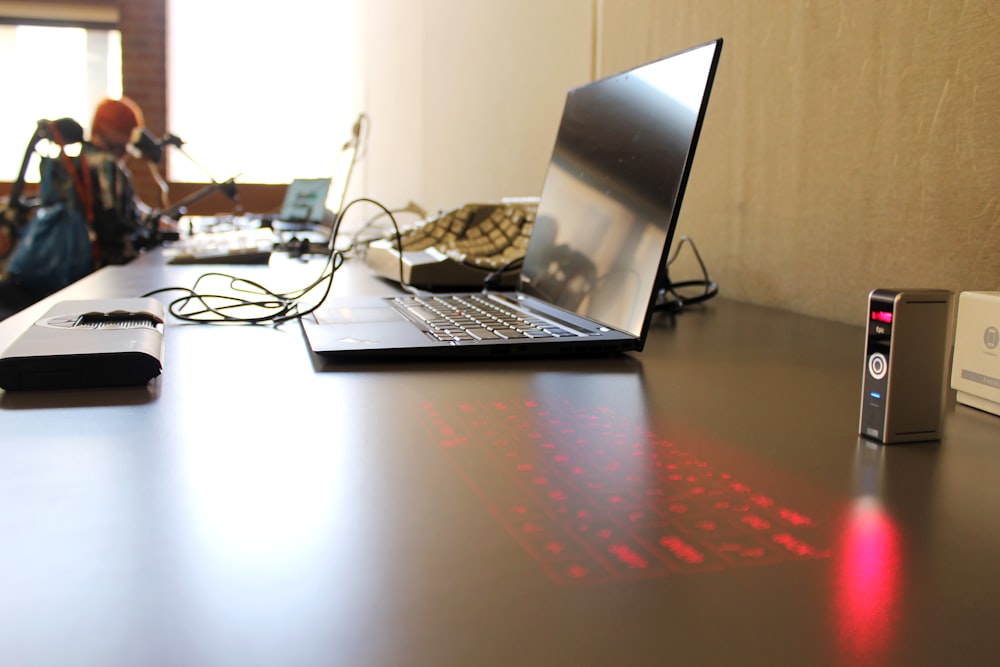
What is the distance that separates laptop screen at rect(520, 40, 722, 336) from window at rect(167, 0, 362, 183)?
4.81 meters

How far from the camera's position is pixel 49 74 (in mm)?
5910

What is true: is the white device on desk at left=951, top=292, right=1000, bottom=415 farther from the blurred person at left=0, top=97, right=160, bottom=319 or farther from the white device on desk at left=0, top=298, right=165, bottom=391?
the blurred person at left=0, top=97, right=160, bottom=319

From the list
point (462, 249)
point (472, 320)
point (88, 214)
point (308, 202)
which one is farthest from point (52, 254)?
point (472, 320)

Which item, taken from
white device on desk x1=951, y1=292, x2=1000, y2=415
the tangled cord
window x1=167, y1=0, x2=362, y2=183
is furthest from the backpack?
window x1=167, y1=0, x2=362, y2=183

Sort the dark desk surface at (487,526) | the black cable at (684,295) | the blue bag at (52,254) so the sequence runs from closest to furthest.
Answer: the dark desk surface at (487,526) → the black cable at (684,295) → the blue bag at (52,254)

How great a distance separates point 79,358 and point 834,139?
0.82 meters

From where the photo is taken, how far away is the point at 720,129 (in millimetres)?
1233

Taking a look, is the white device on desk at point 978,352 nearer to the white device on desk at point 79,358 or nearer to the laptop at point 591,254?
the laptop at point 591,254

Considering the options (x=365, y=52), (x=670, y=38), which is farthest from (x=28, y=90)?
(x=670, y=38)

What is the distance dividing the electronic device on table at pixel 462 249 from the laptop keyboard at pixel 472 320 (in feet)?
0.53

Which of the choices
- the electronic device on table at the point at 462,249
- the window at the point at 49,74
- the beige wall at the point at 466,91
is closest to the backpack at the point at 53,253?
the beige wall at the point at 466,91

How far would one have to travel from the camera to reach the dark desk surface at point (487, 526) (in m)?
0.32

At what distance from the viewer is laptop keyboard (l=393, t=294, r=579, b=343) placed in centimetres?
85

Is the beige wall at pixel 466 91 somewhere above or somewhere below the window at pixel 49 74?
below
